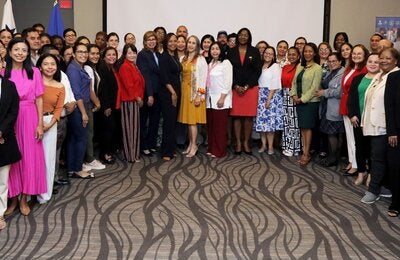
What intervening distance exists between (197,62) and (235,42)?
46.0 inches

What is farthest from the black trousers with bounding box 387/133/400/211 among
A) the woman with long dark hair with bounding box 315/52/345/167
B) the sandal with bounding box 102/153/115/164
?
the sandal with bounding box 102/153/115/164

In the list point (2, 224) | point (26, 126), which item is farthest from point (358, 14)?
point (2, 224)

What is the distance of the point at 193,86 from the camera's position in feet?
20.2

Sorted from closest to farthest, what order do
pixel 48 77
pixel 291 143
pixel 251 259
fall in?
pixel 251 259, pixel 48 77, pixel 291 143

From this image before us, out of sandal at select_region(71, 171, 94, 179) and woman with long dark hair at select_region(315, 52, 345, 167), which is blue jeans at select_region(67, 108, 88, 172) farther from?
woman with long dark hair at select_region(315, 52, 345, 167)

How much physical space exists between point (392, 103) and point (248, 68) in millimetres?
2457

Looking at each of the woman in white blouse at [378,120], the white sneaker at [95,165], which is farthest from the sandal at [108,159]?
the woman in white blouse at [378,120]

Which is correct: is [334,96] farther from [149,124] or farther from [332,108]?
[149,124]

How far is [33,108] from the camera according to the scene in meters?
4.09

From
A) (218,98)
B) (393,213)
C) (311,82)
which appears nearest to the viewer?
(393,213)

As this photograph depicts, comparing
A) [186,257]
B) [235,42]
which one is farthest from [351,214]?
[235,42]

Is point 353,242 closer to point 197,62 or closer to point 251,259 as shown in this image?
point 251,259

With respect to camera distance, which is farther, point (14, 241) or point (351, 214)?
point (351, 214)

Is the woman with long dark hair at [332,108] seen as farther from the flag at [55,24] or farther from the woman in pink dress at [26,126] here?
the flag at [55,24]
